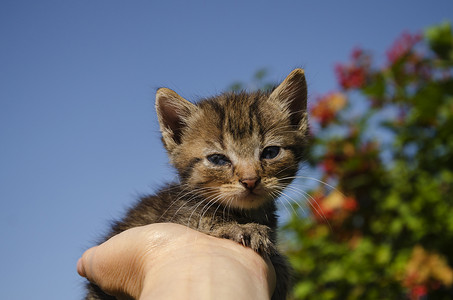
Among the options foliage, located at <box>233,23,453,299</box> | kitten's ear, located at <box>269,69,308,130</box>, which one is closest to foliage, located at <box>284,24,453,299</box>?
foliage, located at <box>233,23,453,299</box>

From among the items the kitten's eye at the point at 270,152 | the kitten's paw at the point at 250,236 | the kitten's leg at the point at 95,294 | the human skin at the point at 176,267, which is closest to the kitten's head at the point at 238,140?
the kitten's eye at the point at 270,152

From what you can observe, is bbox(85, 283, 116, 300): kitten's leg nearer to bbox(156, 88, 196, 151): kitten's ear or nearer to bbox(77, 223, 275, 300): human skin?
bbox(77, 223, 275, 300): human skin

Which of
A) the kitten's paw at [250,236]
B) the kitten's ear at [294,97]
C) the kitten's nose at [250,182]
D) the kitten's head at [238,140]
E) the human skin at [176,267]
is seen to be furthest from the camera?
the kitten's ear at [294,97]

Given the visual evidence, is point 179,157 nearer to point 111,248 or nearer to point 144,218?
point 144,218

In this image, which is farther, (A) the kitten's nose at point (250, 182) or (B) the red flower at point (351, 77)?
(B) the red flower at point (351, 77)

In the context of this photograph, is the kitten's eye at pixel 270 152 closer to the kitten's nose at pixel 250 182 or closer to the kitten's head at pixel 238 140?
the kitten's head at pixel 238 140

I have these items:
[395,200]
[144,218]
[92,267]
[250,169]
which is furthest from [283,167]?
[395,200]

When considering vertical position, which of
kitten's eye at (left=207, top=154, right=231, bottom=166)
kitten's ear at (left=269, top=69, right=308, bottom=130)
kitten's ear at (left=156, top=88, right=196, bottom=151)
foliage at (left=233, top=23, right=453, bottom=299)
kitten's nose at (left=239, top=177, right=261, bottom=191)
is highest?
kitten's ear at (left=156, top=88, right=196, bottom=151)

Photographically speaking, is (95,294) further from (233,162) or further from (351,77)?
(351,77)
